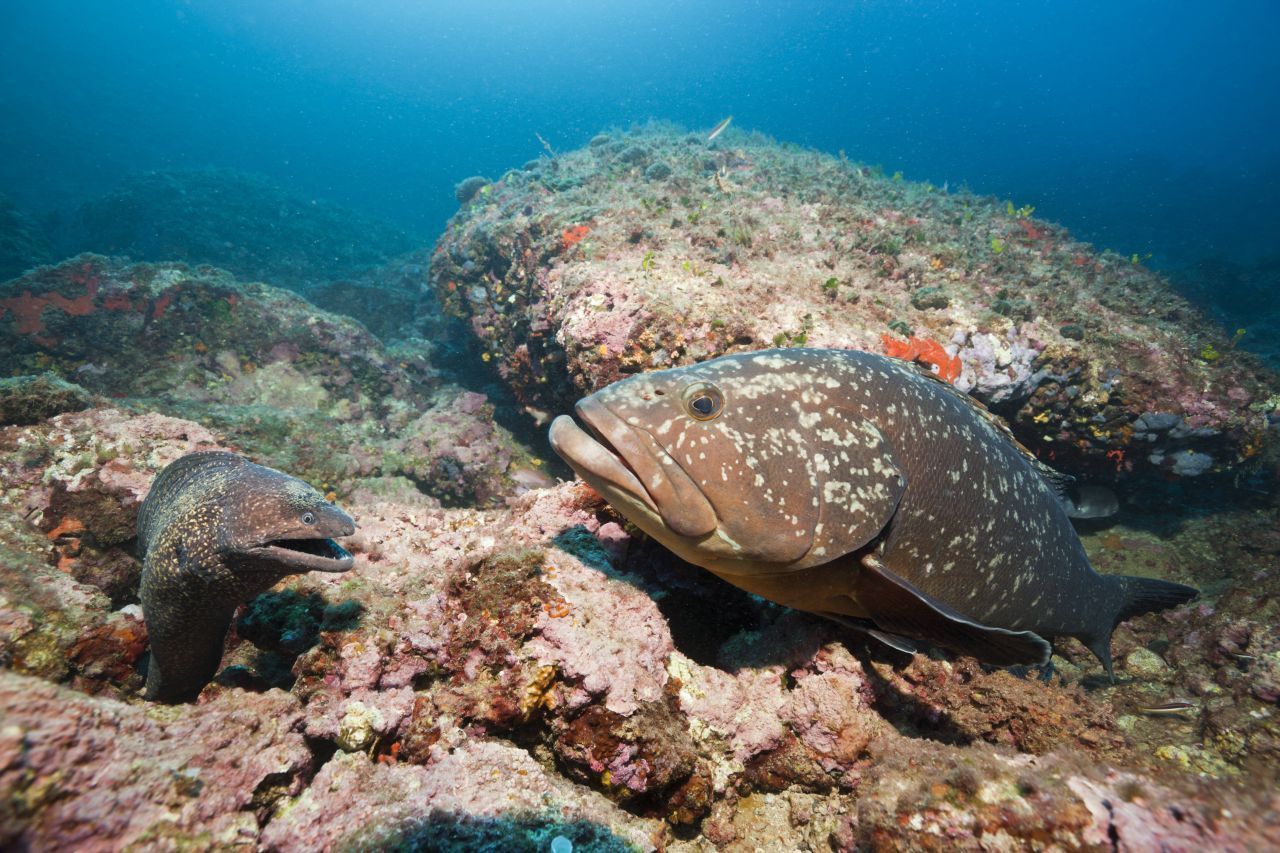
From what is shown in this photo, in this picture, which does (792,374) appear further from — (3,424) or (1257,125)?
(1257,125)

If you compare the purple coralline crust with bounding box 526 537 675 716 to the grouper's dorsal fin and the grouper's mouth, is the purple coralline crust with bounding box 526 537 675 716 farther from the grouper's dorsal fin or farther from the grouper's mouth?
the grouper's dorsal fin

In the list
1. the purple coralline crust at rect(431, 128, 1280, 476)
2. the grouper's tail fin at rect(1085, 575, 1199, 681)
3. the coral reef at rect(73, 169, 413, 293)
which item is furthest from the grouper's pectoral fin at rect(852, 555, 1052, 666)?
the coral reef at rect(73, 169, 413, 293)

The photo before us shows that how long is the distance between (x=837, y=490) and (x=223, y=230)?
26468mm

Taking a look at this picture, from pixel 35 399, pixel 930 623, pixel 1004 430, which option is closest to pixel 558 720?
pixel 930 623

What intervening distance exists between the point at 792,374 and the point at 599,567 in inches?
65.8

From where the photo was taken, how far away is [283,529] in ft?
9.93

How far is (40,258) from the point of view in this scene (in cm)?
1805

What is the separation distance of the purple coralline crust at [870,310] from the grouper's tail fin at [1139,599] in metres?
2.47

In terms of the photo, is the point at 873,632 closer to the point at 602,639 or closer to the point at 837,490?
the point at 837,490

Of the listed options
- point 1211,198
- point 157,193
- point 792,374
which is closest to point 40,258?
point 157,193

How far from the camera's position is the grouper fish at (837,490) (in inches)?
97.8

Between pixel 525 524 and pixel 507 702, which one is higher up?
pixel 525 524

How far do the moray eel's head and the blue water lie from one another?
1155 inches

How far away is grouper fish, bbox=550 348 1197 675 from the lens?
2484 millimetres
